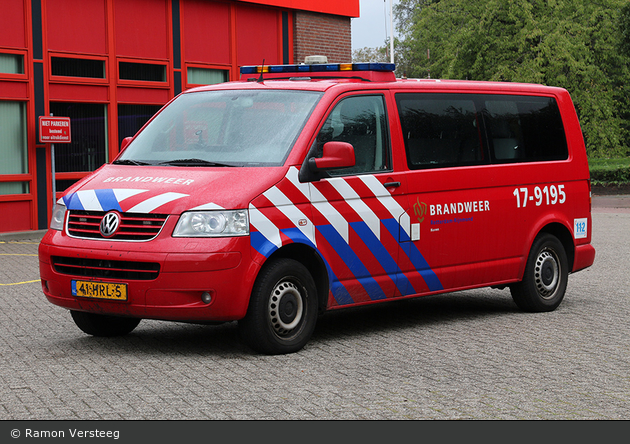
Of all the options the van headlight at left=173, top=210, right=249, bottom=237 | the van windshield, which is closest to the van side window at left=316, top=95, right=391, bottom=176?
the van windshield

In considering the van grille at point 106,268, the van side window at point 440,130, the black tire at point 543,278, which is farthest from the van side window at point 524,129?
the van grille at point 106,268

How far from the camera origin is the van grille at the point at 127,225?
6637 millimetres

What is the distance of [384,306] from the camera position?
32.2 feet

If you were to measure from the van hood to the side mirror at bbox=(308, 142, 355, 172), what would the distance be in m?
0.25

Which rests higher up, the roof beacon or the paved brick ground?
the roof beacon

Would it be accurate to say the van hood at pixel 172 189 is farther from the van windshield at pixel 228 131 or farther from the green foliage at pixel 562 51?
the green foliage at pixel 562 51

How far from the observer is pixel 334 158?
23.3 ft

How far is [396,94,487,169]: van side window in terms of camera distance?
26.5 feet

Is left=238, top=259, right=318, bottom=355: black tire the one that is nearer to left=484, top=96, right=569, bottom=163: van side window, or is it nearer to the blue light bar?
the blue light bar

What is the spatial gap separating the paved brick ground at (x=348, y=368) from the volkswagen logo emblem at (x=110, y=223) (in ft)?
2.97

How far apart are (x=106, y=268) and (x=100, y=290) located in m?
0.17

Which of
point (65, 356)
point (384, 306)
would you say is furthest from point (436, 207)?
point (65, 356)

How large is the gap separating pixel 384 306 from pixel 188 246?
12.2 ft

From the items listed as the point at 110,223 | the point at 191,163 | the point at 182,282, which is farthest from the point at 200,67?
the point at 182,282
